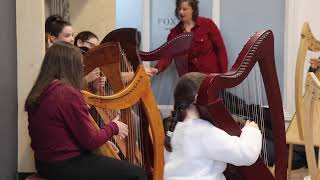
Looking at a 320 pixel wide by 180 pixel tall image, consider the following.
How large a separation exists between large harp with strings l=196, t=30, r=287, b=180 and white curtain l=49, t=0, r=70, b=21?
5.62 ft

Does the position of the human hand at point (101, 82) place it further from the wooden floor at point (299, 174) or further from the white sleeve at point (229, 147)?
the wooden floor at point (299, 174)

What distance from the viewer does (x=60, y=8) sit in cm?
368

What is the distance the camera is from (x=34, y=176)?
2.43m

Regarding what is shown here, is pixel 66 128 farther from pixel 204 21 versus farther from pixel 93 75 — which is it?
pixel 204 21

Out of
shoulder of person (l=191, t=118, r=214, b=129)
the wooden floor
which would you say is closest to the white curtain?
shoulder of person (l=191, t=118, r=214, b=129)

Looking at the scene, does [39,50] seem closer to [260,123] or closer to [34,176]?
[34,176]

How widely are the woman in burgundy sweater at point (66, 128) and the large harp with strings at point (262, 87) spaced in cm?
42

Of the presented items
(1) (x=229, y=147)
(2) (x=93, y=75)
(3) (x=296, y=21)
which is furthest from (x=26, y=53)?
(3) (x=296, y=21)

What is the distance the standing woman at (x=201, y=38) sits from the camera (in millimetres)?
4055

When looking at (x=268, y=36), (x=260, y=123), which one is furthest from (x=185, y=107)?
(x=260, y=123)

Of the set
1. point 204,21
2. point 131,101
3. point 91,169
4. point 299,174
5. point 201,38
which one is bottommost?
point 299,174

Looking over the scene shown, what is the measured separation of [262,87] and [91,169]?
33.9 inches

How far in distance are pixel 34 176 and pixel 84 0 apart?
177cm

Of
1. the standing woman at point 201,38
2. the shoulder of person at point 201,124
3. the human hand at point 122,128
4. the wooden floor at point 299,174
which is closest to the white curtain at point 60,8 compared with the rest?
the standing woman at point 201,38
